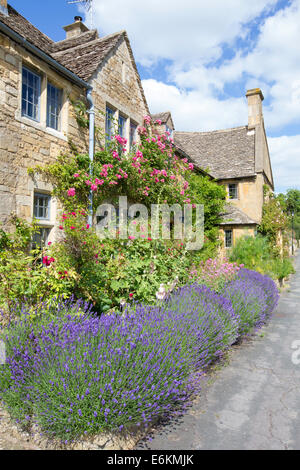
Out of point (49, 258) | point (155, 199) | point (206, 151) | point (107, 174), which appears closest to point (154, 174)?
point (155, 199)

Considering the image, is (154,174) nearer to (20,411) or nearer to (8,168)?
(8,168)

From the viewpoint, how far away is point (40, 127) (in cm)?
692

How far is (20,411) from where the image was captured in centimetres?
306

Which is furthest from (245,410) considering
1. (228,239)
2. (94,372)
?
(228,239)

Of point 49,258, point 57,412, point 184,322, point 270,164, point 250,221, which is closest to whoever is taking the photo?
point 57,412

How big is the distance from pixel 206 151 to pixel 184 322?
68.6 feet

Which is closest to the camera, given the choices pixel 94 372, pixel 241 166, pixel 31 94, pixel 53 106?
pixel 94 372

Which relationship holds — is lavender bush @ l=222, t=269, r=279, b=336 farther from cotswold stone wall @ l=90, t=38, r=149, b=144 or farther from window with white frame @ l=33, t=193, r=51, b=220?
cotswold stone wall @ l=90, t=38, r=149, b=144

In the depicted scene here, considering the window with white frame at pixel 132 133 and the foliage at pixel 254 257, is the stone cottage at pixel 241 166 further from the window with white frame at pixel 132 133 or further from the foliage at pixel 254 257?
the window with white frame at pixel 132 133

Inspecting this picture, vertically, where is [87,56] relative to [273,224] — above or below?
above

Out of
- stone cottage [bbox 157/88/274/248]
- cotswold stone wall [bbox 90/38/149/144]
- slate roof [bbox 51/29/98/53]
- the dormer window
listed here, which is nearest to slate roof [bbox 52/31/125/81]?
cotswold stone wall [bbox 90/38/149/144]

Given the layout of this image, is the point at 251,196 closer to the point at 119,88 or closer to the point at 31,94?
the point at 119,88

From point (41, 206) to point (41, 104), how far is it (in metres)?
2.26

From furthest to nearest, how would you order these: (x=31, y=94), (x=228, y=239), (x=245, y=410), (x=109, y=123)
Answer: (x=228, y=239) → (x=109, y=123) → (x=31, y=94) → (x=245, y=410)
